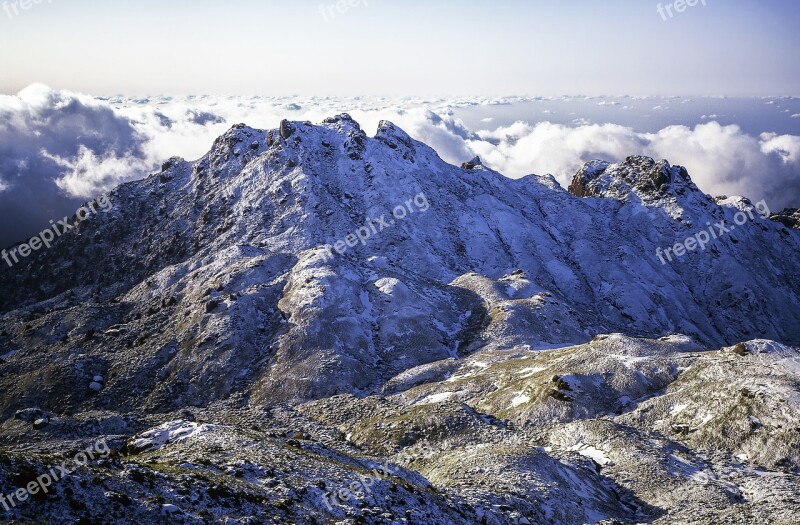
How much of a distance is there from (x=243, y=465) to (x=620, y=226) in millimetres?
170817

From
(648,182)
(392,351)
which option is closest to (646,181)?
(648,182)

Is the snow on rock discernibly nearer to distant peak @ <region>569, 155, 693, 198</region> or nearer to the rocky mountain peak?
the rocky mountain peak

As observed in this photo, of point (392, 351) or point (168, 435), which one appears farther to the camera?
point (392, 351)

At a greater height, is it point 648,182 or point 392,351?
point 392,351

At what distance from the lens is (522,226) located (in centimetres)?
15512

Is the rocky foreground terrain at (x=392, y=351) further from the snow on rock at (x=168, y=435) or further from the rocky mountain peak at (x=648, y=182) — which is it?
the rocky mountain peak at (x=648, y=182)

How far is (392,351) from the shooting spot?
8431 cm

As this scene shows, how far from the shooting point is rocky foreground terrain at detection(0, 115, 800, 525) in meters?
32.4

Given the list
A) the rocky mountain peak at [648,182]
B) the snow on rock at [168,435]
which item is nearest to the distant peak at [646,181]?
the rocky mountain peak at [648,182]

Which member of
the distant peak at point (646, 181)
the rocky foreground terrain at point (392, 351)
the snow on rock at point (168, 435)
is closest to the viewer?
the rocky foreground terrain at point (392, 351)

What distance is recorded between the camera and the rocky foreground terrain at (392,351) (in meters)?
32.4

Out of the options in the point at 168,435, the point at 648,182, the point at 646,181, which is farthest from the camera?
the point at 646,181

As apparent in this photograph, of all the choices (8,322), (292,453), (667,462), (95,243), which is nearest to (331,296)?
(292,453)

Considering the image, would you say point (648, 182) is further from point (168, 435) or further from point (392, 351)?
point (168, 435)
